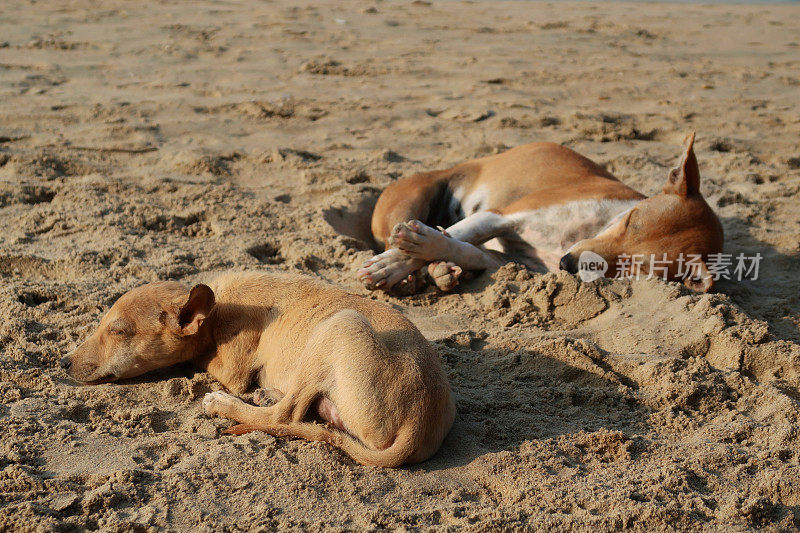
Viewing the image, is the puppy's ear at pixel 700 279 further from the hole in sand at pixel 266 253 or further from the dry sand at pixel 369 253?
the hole in sand at pixel 266 253

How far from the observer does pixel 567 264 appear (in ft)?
16.5

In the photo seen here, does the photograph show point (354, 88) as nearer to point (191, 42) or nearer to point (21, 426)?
Answer: point (191, 42)

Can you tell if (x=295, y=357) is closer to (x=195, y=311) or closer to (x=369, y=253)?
(x=195, y=311)

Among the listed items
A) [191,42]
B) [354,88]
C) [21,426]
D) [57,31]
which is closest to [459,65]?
[354,88]

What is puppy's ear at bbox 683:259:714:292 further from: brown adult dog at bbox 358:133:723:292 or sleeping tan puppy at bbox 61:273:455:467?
sleeping tan puppy at bbox 61:273:455:467

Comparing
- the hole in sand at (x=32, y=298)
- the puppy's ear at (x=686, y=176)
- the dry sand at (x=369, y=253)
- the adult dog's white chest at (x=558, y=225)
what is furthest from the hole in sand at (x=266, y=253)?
the puppy's ear at (x=686, y=176)

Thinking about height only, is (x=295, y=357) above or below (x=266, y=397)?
above

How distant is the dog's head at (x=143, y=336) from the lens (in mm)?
3676

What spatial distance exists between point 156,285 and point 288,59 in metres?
6.27

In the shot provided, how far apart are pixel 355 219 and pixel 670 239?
2.30 metres

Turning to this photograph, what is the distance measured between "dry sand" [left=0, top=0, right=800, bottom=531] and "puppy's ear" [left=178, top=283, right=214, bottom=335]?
262 millimetres

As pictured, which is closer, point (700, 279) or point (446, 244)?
point (700, 279)

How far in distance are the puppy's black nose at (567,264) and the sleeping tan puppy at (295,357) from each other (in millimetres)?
1696

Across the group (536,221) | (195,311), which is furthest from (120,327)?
(536,221)
